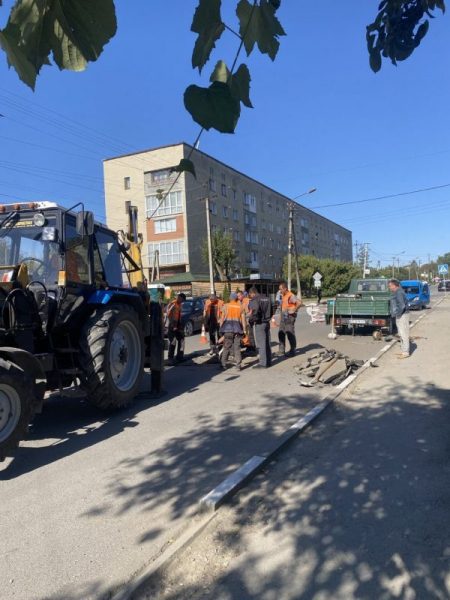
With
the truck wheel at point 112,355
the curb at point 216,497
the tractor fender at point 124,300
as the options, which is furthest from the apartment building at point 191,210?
the curb at point 216,497

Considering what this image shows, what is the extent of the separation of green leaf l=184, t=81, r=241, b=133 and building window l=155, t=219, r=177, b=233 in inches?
2005

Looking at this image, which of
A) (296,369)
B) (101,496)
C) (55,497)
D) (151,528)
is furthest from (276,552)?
(296,369)

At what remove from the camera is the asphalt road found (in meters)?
3.13

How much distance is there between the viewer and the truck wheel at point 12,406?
4688mm

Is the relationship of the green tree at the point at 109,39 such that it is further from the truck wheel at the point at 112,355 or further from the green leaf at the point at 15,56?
the truck wheel at the point at 112,355

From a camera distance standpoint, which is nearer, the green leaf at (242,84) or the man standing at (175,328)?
the green leaf at (242,84)

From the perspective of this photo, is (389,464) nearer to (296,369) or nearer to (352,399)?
(352,399)

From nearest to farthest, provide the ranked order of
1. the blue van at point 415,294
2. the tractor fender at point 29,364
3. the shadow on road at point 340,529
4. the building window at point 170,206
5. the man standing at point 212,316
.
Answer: the shadow on road at point 340,529, the tractor fender at point 29,364, the man standing at point 212,316, the blue van at point 415,294, the building window at point 170,206

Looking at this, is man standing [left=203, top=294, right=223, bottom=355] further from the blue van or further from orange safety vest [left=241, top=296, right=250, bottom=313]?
the blue van

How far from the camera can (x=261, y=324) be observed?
34.8ft

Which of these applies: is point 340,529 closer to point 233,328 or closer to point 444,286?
point 233,328

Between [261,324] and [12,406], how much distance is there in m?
6.46

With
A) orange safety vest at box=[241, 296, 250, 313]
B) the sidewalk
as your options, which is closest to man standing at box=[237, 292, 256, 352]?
orange safety vest at box=[241, 296, 250, 313]

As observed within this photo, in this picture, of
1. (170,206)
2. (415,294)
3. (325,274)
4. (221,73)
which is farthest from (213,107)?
(325,274)
